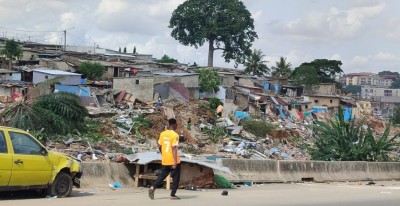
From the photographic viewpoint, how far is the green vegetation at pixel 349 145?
2166 centimetres

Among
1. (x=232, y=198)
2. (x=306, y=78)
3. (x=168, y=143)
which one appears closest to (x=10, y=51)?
(x=306, y=78)

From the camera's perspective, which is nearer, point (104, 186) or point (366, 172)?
point (104, 186)

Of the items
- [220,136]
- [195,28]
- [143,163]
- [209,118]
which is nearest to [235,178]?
[143,163]

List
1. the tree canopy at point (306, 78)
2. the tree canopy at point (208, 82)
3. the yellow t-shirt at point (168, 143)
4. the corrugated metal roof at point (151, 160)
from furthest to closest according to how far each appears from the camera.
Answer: the tree canopy at point (306, 78) → the tree canopy at point (208, 82) → the corrugated metal roof at point (151, 160) → the yellow t-shirt at point (168, 143)

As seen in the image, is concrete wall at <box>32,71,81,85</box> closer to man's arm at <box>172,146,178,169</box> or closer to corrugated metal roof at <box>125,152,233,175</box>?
corrugated metal roof at <box>125,152,233,175</box>

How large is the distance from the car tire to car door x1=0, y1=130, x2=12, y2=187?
1.09 meters

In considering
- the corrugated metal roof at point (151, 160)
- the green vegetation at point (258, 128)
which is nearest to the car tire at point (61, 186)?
the corrugated metal roof at point (151, 160)

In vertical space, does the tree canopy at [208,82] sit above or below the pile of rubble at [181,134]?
above

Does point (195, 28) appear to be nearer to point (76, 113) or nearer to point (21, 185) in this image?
point (76, 113)

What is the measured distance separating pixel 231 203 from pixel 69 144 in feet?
62.5

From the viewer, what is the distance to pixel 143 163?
13094 millimetres

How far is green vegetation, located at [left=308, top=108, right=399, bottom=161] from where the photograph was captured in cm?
2166

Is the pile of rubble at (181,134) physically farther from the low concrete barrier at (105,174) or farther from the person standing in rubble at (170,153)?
the person standing in rubble at (170,153)

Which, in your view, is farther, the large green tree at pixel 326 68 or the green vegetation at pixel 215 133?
the large green tree at pixel 326 68
